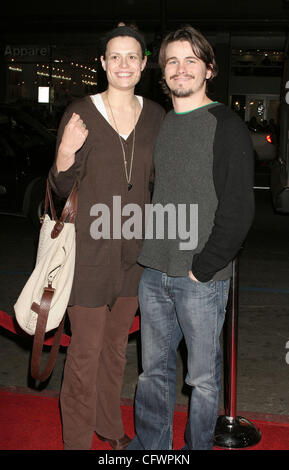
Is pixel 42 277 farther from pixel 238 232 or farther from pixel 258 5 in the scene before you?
pixel 258 5

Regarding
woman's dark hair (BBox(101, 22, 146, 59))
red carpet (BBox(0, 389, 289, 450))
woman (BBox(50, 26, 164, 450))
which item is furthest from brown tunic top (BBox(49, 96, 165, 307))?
red carpet (BBox(0, 389, 289, 450))

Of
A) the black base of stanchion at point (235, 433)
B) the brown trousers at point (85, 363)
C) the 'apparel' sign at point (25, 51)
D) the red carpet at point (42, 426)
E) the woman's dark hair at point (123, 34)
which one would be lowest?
the red carpet at point (42, 426)

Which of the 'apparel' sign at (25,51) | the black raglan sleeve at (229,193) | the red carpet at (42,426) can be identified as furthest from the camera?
the 'apparel' sign at (25,51)

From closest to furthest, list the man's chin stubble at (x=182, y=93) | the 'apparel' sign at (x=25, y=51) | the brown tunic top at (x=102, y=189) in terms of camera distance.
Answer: the man's chin stubble at (x=182, y=93), the brown tunic top at (x=102, y=189), the 'apparel' sign at (x=25, y=51)

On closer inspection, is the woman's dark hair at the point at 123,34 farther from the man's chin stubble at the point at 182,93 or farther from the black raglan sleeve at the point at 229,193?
the black raglan sleeve at the point at 229,193

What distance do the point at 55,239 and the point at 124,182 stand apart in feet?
1.37

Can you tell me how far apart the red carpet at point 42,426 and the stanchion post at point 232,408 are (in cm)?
7

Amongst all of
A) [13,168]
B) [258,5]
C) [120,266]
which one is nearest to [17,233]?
[13,168]

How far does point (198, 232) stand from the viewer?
2.72 m

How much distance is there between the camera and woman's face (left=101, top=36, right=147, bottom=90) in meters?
2.88

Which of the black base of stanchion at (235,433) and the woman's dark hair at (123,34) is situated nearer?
the woman's dark hair at (123,34)

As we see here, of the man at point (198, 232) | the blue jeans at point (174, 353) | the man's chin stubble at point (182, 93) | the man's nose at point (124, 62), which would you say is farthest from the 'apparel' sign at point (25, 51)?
the blue jeans at point (174, 353)

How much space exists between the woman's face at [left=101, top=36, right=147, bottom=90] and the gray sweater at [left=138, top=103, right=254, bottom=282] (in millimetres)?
310

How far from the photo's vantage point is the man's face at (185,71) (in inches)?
107
